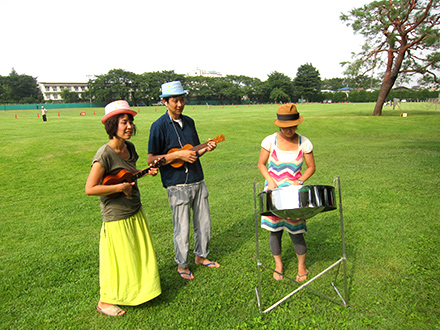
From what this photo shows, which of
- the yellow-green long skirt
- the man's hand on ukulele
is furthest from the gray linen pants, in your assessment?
the yellow-green long skirt

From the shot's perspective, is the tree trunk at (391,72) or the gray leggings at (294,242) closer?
the gray leggings at (294,242)

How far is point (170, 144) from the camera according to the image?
3.78m

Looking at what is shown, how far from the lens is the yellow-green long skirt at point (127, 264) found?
3.13 m

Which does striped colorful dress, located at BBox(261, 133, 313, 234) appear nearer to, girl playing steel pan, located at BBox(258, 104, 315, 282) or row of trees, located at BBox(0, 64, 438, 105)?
girl playing steel pan, located at BBox(258, 104, 315, 282)

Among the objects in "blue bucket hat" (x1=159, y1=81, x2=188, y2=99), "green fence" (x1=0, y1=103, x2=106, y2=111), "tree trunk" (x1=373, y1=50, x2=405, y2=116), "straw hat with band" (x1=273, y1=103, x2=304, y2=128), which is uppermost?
"tree trunk" (x1=373, y1=50, x2=405, y2=116)

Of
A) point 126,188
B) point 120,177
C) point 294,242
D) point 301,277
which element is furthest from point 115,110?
point 301,277

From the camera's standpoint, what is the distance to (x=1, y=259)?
4676 millimetres

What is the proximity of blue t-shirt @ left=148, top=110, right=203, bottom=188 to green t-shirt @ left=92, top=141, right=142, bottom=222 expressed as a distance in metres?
0.50

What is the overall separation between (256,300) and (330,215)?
118 inches

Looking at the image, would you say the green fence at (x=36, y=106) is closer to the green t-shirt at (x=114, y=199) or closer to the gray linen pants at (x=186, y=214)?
the gray linen pants at (x=186, y=214)

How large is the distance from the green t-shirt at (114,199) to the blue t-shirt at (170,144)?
1.63ft

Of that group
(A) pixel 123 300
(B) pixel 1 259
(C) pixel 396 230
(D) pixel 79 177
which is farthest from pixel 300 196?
(D) pixel 79 177

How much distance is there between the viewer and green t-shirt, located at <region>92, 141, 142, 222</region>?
302 centimetres

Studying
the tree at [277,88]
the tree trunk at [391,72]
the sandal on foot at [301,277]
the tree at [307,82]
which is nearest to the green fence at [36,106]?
the tree at [277,88]
